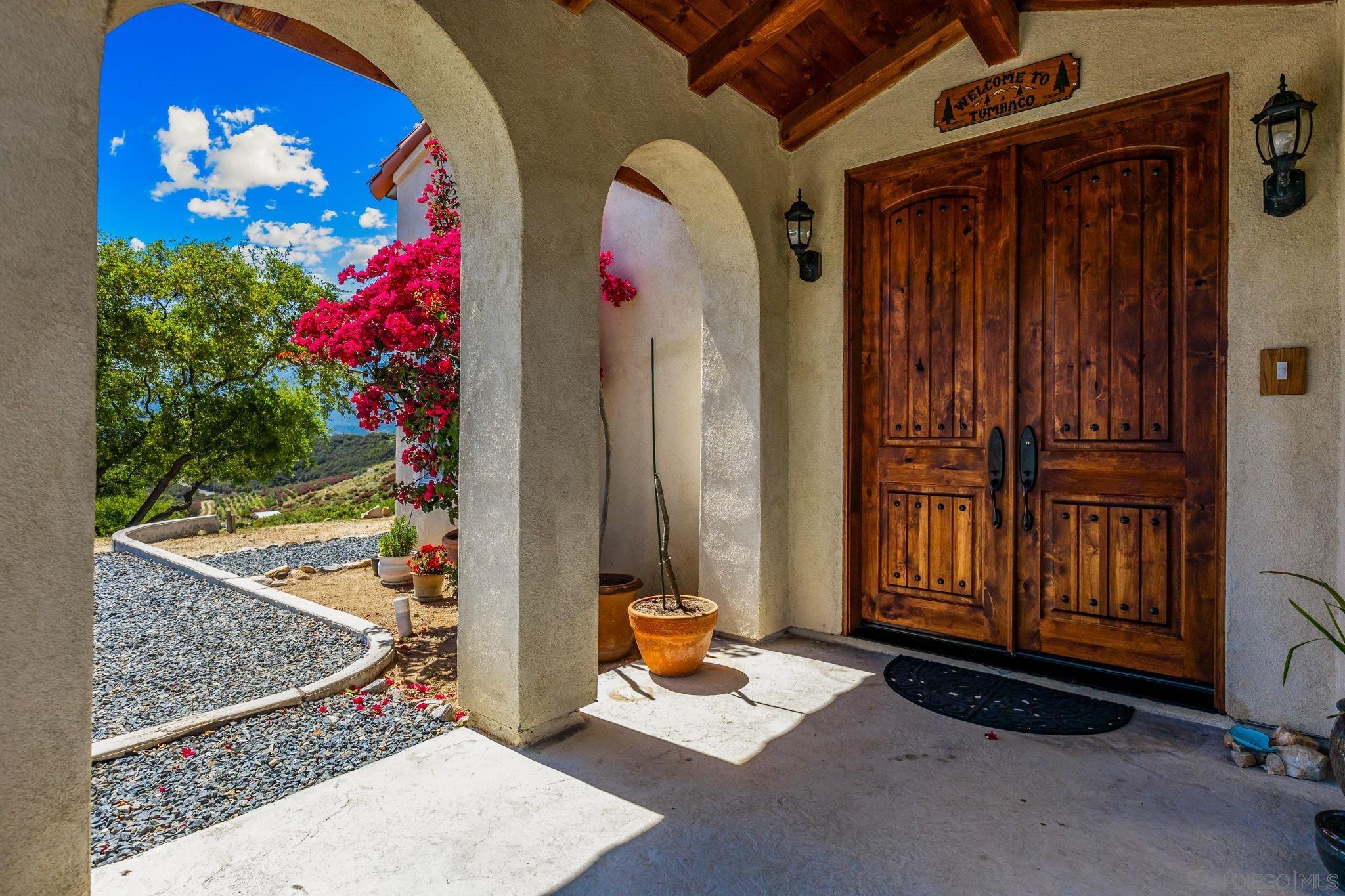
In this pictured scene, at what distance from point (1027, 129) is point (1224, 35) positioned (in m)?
0.76

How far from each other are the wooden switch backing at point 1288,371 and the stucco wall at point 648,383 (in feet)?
9.15

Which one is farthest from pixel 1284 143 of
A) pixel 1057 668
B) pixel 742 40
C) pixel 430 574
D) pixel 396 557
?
pixel 396 557

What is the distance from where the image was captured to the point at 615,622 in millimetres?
3602

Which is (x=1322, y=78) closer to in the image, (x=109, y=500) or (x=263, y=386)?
(x=263, y=386)

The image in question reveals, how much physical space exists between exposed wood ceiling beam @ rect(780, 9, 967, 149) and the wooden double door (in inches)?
15.8

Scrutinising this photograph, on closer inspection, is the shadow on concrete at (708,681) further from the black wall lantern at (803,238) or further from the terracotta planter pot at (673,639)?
the black wall lantern at (803,238)

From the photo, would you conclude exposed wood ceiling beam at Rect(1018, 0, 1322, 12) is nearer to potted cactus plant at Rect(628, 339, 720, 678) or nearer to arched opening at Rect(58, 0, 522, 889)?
arched opening at Rect(58, 0, 522, 889)

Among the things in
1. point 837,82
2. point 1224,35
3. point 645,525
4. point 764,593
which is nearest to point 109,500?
point 645,525

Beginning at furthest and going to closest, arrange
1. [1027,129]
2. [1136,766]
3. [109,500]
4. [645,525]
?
[109,500]
[645,525]
[1027,129]
[1136,766]

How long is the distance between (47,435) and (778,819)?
7.17ft

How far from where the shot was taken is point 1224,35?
2.68 meters

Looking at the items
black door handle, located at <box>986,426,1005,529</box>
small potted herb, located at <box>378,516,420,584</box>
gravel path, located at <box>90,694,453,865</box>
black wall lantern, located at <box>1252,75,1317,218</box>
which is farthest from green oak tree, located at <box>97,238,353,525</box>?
black wall lantern, located at <box>1252,75,1317,218</box>

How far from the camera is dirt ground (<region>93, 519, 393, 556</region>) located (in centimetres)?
749

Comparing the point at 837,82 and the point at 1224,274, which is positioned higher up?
the point at 837,82
